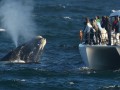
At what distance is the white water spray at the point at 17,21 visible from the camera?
80.8 metres

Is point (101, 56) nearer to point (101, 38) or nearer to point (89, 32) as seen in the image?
point (101, 38)

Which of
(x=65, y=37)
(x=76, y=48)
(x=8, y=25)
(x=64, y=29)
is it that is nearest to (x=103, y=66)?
(x=76, y=48)

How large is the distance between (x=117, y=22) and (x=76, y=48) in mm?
13393

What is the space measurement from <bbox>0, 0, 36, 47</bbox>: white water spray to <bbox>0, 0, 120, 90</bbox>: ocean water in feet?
3.19

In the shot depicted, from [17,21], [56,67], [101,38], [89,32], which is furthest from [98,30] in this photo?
[17,21]

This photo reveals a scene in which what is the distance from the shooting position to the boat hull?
55094mm

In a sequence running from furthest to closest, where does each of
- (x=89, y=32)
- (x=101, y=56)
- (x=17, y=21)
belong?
(x=17, y=21)
(x=101, y=56)
(x=89, y=32)

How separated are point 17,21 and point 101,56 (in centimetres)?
3837

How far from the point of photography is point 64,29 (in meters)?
83.1

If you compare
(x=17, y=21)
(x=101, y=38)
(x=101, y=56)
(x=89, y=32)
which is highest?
(x=89, y=32)

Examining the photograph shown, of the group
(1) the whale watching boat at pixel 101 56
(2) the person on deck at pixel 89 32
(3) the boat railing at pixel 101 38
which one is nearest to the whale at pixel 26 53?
(1) the whale watching boat at pixel 101 56

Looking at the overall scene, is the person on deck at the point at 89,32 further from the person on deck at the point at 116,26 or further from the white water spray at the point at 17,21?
the white water spray at the point at 17,21

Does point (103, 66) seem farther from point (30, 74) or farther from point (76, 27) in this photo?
point (76, 27)

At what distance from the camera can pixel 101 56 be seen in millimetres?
56125
